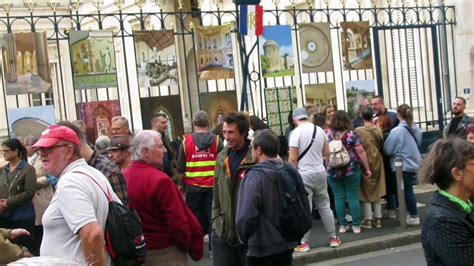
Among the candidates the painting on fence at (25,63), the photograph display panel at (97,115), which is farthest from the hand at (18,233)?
the photograph display panel at (97,115)

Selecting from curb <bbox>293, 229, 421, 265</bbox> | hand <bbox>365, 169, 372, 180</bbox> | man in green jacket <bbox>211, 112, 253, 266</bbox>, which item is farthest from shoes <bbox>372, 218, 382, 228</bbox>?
man in green jacket <bbox>211, 112, 253, 266</bbox>

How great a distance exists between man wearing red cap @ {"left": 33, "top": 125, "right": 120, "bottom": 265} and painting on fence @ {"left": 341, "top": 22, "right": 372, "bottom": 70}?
8706mm

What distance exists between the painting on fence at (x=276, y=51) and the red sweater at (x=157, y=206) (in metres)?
6.52

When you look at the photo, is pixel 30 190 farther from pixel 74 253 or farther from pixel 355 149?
pixel 355 149

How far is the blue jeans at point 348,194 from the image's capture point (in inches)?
350

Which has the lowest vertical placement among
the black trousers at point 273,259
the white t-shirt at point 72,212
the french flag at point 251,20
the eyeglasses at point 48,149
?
the black trousers at point 273,259

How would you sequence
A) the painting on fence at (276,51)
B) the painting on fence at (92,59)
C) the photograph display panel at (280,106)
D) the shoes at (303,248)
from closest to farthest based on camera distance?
the shoes at (303,248) → the painting on fence at (92,59) → the painting on fence at (276,51) → the photograph display panel at (280,106)

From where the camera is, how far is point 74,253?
147 inches

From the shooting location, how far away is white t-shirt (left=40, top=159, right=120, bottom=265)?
3.68 metres

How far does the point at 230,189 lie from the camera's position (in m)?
5.49

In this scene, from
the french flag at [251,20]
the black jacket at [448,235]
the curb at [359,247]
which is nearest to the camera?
the black jacket at [448,235]

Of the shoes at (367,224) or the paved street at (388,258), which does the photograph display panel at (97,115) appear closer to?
the paved street at (388,258)

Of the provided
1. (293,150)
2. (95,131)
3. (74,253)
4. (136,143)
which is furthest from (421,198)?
(74,253)

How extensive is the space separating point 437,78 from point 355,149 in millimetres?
4655
